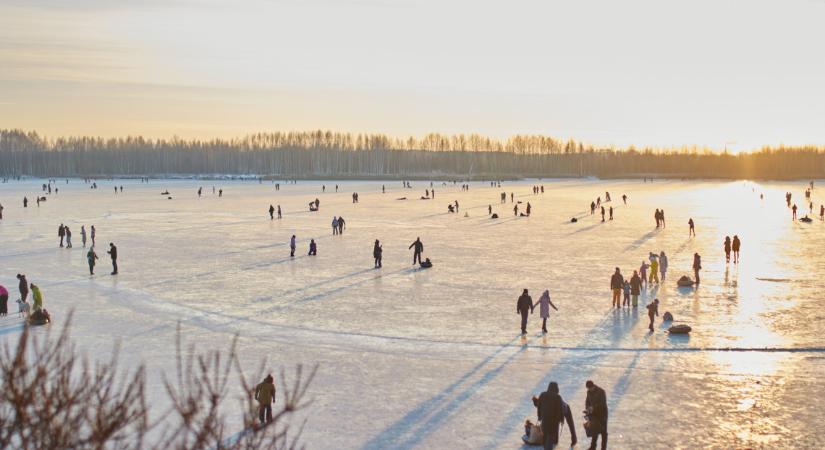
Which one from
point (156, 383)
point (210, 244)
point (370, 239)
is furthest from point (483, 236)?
point (156, 383)

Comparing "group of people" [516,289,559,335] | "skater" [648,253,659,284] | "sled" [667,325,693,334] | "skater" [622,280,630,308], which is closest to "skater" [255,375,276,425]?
"group of people" [516,289,559,335]

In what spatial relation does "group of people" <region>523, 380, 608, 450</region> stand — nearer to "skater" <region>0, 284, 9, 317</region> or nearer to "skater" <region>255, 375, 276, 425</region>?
"skater" <region>255, 375, 276, 425</region>

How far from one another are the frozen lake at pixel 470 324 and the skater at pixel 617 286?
11.7 inches

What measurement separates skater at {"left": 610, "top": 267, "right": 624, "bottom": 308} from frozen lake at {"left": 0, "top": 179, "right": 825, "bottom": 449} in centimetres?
30

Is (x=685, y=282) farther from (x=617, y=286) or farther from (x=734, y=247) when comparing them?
(x=734, y=247)

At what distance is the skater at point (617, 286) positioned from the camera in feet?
50.3

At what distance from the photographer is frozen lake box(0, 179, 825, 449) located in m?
9.08

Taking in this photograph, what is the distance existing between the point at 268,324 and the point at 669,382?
774 centimetres

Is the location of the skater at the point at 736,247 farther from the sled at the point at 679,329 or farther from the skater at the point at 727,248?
the sled at the point at 679,329

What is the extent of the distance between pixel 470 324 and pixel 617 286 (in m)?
3.60

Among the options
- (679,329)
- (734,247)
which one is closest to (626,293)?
(679,329)

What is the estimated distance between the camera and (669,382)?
10.5 meters

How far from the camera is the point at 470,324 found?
561 inches

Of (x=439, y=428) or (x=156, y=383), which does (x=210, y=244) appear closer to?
(x=156, y=383)
